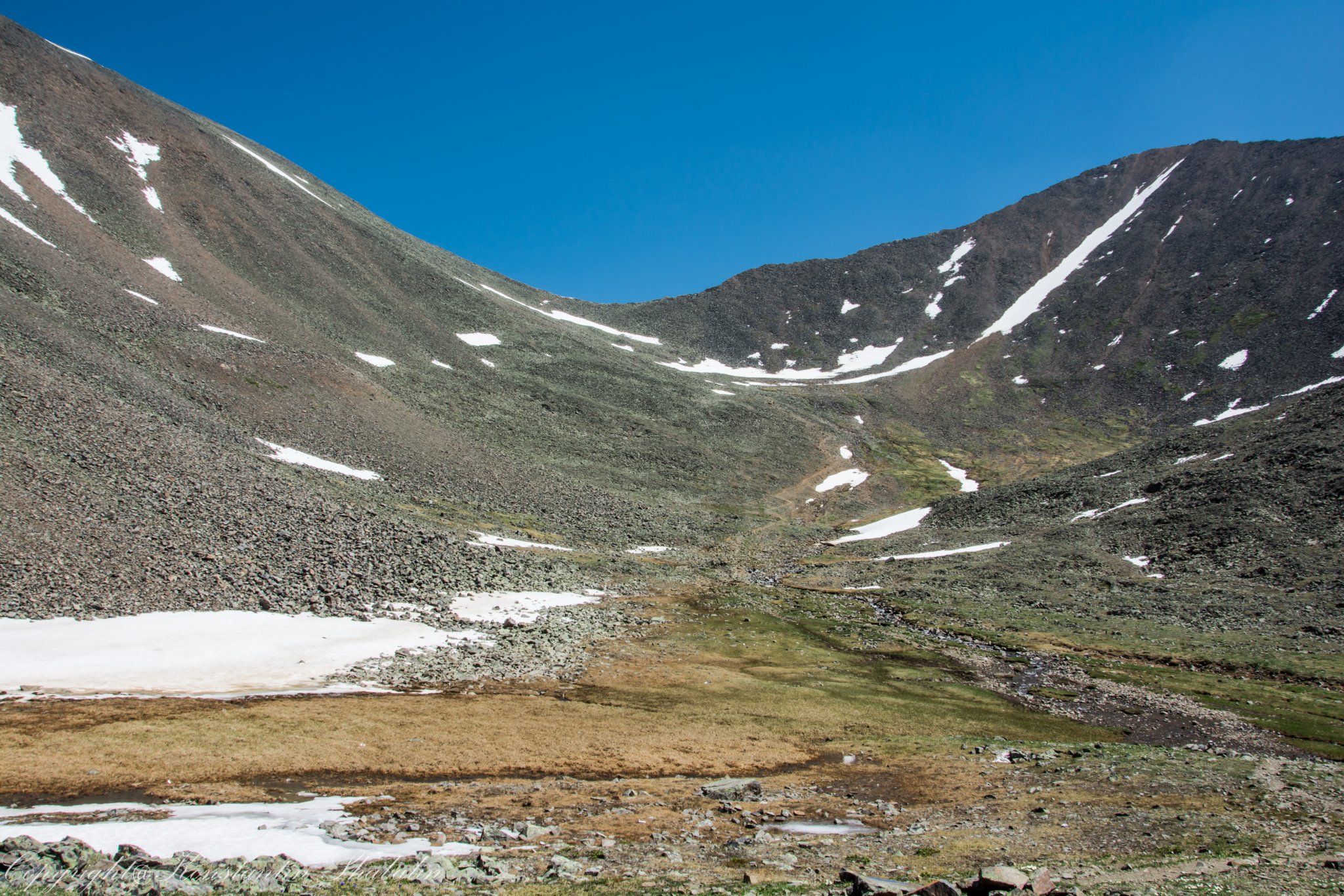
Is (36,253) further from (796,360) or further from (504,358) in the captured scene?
(796,360)

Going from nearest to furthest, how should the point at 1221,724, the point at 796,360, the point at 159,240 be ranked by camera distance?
the point at 1221,724
the point at 159,240
the point at 796,360

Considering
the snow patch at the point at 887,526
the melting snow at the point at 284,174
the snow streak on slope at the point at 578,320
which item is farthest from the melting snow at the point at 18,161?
the snow patch at the point at 887,526

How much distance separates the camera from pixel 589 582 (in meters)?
60.8

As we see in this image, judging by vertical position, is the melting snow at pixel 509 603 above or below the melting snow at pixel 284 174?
below

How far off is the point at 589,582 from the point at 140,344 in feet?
185

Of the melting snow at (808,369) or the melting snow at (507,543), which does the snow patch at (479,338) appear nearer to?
the melting snow at (808,369)

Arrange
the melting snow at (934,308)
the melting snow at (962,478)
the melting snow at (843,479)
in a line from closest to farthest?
the melting snow at (843,479) < the melting snow at (962,478) < the melting snow at (934,308)

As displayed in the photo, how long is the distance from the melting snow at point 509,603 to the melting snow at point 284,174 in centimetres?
13092

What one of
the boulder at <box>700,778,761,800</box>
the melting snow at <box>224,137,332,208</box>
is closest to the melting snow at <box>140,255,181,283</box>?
the melting snow at <box>224,137,332,208</box>

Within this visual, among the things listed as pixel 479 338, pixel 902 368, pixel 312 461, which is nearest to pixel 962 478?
pixel 902 368

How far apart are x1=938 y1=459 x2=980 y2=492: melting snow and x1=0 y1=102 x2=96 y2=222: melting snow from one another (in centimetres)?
13432

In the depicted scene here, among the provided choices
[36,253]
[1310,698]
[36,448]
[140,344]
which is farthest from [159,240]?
[1310,698]

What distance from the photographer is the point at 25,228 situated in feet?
284

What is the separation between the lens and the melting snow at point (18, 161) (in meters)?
96.4
